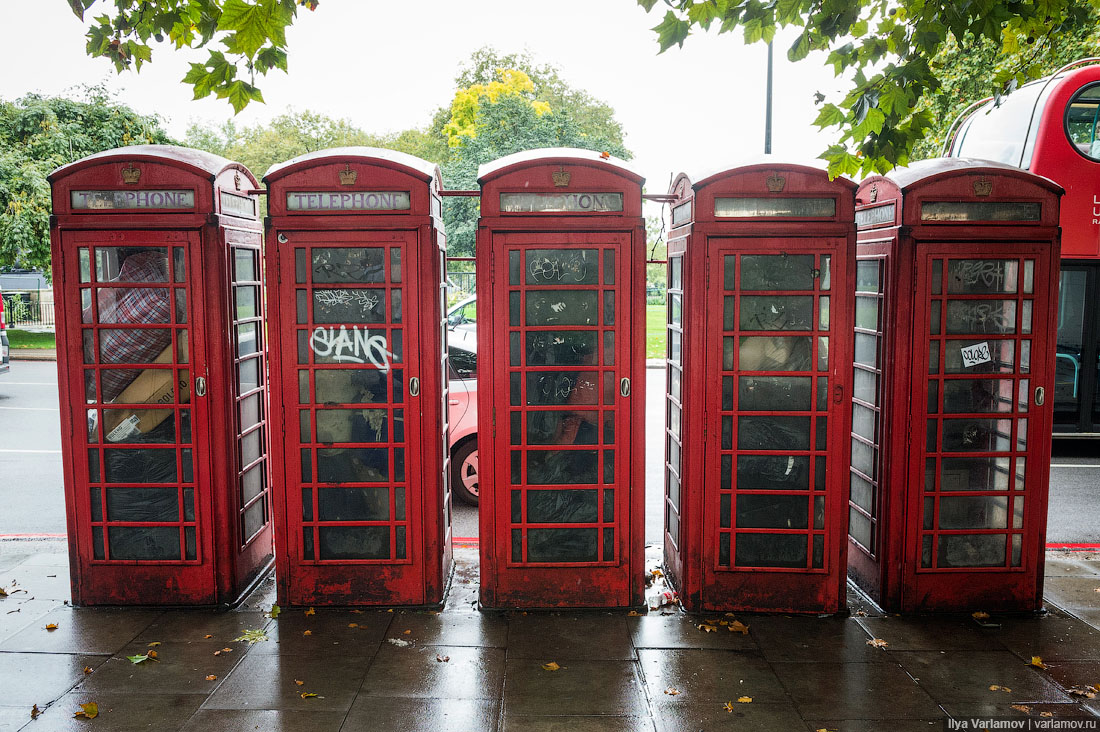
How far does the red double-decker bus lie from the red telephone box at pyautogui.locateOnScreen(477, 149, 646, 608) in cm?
653

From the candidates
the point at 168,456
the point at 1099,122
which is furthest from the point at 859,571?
the point at 1099,122

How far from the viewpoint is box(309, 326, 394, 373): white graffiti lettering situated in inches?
187

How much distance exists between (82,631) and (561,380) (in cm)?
304

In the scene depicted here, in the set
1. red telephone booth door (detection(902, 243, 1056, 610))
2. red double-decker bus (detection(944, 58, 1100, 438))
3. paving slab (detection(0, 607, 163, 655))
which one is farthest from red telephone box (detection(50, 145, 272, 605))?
red double-decker bus (detection(944, 58, 1100, 438))

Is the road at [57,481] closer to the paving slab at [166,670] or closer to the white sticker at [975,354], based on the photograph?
the paving slab at [166,670]

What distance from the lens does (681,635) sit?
4.56m

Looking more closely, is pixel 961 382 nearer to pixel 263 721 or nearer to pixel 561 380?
pixel 561 380

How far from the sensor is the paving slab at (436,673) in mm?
3924

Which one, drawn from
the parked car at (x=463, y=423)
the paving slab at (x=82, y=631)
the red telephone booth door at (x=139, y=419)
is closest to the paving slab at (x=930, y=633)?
the parked car at (x=463, y=423)

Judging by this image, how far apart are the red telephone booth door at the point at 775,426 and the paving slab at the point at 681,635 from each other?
0.23m

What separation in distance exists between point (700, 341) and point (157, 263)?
3.18 metres

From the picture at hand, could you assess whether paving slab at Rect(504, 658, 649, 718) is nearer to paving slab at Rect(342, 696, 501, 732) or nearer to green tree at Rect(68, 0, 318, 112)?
paving slab at Rect(342, 696, 501, 732)

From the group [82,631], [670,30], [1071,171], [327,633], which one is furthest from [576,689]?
[1071,171]

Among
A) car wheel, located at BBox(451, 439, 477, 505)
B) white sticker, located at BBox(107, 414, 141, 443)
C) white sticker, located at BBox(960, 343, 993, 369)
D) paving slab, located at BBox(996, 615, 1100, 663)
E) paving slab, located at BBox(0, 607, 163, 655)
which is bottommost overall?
paving slab, located at BBox(996, 615, 1100, 663)
